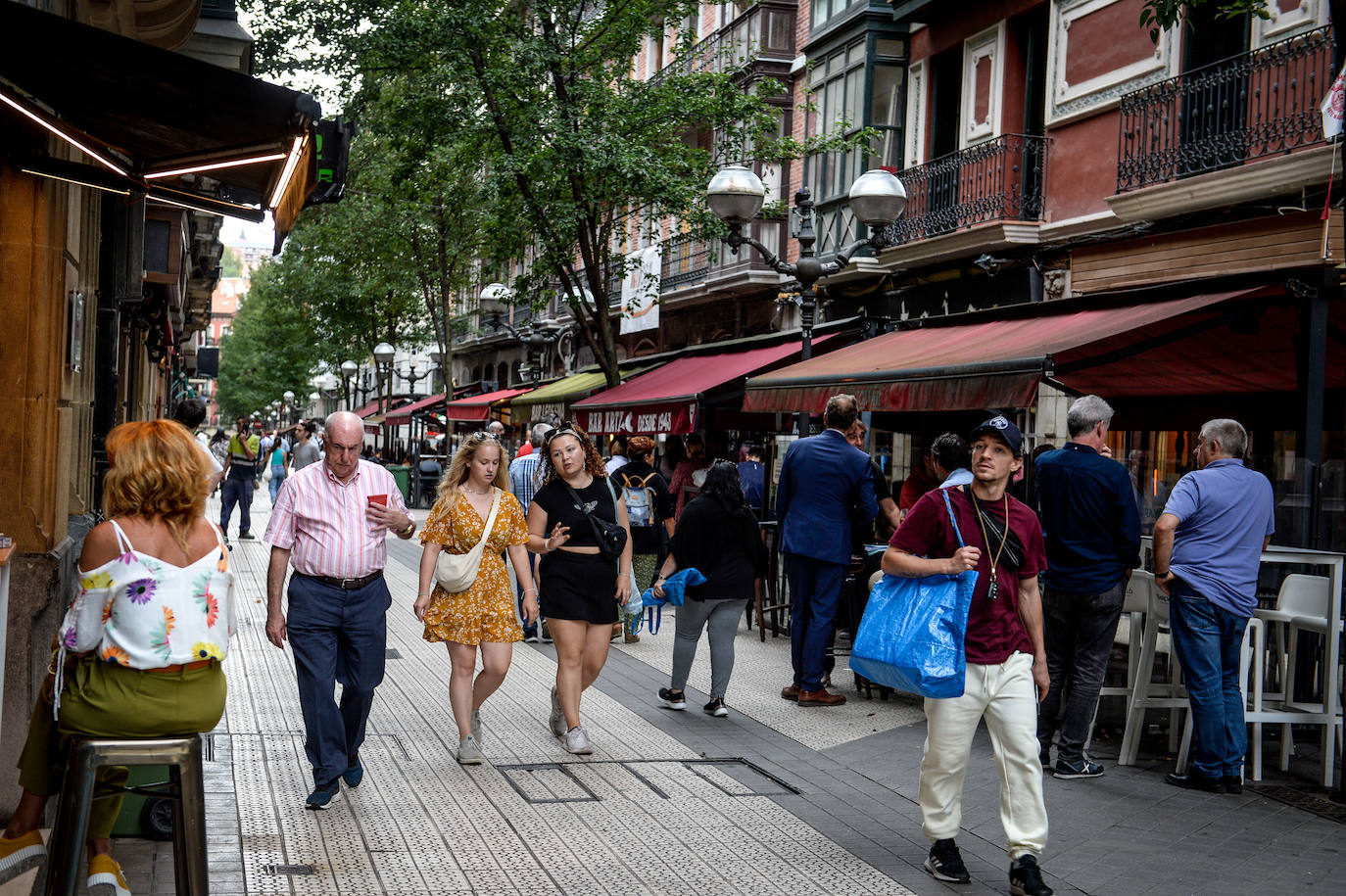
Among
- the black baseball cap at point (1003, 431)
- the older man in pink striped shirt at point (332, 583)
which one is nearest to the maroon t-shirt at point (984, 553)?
the black baseball cap at point (1003, 431)

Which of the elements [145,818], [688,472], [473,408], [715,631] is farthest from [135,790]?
[473,408]

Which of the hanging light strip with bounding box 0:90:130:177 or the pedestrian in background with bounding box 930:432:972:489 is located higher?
the hanging light strip with bounding box 0:90:130:177

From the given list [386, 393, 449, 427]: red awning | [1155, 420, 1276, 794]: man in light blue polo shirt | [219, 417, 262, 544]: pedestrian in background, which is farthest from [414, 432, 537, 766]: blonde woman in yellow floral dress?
[386, 393, 449, 427]: red awning

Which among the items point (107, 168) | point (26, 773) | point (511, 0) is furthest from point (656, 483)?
point (511, 0)

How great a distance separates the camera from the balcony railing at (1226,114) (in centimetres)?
1226

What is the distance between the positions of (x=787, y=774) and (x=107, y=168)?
4437 mm

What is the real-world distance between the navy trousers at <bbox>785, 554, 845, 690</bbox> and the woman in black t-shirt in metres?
2.01

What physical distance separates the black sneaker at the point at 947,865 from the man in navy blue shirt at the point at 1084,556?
2.17 m

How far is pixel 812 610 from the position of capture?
31.5ft

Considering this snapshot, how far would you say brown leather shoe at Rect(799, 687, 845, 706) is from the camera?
9609 mm

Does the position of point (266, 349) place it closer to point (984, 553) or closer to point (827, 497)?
point (827, 497)

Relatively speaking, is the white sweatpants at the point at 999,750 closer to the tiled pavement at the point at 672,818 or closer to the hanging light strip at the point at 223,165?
the tiled pavement at the point at 672,818

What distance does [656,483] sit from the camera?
11.7m

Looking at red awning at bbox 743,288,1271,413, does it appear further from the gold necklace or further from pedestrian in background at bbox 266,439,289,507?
pedestrian in background at bbox 266,439,289,507
